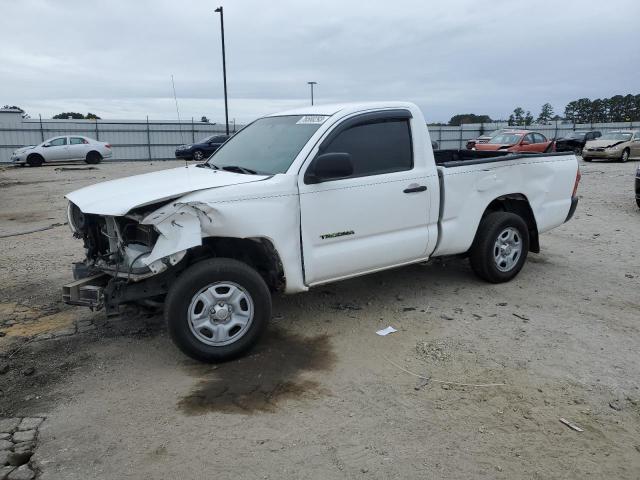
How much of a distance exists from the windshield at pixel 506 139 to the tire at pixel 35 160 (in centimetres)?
2014

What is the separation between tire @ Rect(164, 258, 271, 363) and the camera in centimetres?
392

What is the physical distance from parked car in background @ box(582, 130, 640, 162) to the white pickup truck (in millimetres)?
19959

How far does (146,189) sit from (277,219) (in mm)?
1041

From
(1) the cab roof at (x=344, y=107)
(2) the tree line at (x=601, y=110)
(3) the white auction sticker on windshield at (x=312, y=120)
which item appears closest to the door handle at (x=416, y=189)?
(1) the cab roof at (x=344, y=107)

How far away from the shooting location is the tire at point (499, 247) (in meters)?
5.70

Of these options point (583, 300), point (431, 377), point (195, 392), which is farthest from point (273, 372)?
point (583, 300)

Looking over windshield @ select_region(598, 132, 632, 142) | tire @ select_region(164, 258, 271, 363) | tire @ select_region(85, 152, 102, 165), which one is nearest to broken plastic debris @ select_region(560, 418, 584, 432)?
tire @ select_region(164, 258, 271, 363)

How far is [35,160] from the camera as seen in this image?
25.3 metres

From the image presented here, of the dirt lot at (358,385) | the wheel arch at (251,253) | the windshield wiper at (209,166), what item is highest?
the windshield wiper at (209,166)

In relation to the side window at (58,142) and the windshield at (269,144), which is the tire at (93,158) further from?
the windshield at (269,144)

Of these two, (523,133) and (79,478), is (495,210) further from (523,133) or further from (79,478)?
(523,133)

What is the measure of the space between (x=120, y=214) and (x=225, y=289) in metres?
0.93

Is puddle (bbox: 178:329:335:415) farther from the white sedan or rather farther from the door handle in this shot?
the white sedan

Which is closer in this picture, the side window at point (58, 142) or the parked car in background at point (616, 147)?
the parked car in background at point (616, 147)
